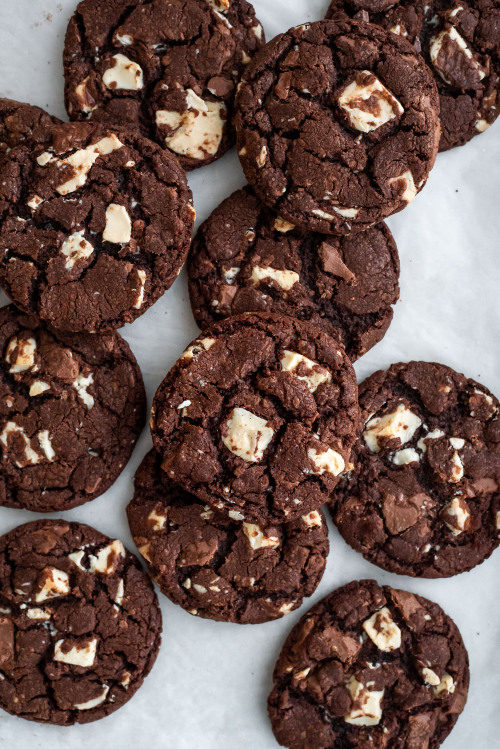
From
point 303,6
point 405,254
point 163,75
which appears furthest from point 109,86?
point 405,254

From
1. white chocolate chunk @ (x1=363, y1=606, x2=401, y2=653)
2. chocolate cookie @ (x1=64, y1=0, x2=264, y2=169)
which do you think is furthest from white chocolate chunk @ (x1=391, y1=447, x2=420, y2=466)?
chocolate cookie @ (x1=64, y1=0, x2=264, y2=169)

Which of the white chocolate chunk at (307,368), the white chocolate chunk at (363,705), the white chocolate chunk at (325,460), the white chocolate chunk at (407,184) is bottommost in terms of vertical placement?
the white chocolate chunk at (363,705)

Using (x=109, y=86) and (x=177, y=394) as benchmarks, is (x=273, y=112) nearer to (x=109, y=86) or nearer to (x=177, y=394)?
(x=109, y=86)

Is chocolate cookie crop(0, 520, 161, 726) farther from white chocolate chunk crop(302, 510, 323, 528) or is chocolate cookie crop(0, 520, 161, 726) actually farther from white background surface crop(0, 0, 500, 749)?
white chocolate chunk crop(302, 510, 323, 528)

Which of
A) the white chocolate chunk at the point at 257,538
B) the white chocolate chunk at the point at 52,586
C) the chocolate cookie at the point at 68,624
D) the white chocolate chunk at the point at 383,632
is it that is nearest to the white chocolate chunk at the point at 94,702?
the chocolate cookie at the point at 68,624

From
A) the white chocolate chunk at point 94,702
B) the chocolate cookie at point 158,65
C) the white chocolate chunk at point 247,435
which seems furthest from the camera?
the white chocolate chunk at point 94,702

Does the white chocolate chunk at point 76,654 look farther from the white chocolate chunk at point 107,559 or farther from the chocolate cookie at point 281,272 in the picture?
the chocolate cookie at point 281,272
